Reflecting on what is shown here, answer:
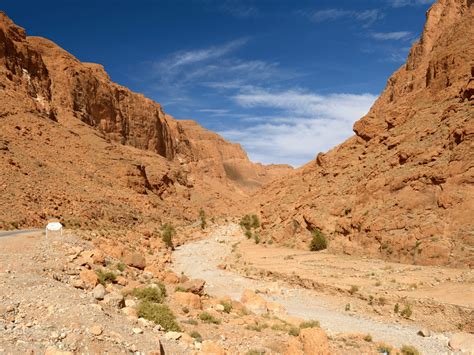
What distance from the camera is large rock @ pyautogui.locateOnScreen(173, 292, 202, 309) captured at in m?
12.8

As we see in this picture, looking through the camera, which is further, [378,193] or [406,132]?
[406,132]

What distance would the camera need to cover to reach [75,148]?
164ft

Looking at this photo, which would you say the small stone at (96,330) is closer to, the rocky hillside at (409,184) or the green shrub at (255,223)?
the rocky hillside at (409,184)

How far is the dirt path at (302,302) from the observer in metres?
13.5

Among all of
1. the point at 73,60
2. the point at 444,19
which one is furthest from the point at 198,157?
the point at 444,19

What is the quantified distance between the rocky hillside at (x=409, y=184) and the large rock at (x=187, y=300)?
43.9 ft

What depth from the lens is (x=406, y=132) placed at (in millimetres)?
32594

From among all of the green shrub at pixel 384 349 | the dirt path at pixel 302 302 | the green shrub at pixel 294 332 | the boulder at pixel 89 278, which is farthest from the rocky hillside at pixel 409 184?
the boulder at pixel 89 278

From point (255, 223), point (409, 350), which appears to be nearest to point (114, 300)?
point (409, 350)

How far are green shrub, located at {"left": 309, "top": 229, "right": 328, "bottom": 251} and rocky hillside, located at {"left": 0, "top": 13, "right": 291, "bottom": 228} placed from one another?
17.8 m

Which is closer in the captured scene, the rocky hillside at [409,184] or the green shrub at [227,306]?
the green shrub at [227,306]

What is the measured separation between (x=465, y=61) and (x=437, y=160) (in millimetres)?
12127

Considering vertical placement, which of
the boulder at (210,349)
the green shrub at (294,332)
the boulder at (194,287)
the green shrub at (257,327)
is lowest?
the green shrub at (294,332)

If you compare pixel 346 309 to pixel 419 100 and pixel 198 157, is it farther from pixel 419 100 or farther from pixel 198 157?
pixel 198 157
